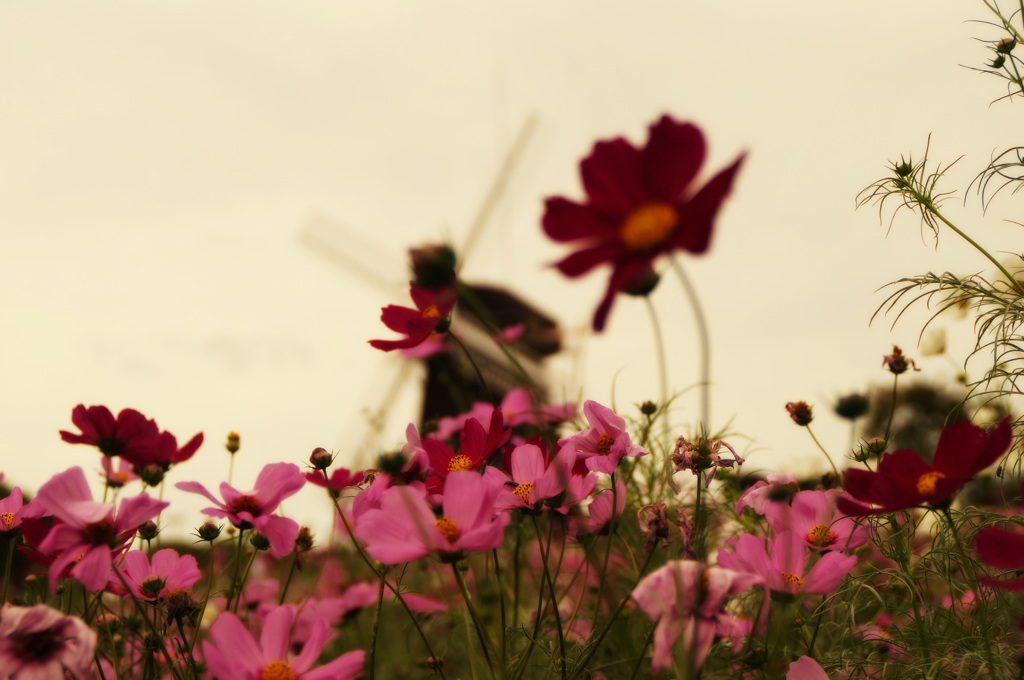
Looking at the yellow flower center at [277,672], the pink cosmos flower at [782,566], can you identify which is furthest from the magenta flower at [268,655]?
the pink cosmos flower at [782,566]

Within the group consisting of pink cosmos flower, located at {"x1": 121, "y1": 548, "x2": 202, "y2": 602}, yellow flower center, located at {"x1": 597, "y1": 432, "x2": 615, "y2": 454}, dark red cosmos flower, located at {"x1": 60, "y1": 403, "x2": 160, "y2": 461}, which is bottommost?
pink cosmos flower, located at {"x1": 121, "y1": 548, "x2": 202, "y2": 602}

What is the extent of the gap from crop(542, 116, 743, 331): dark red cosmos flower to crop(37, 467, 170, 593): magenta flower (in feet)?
1.87

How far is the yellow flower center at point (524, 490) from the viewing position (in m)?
1.00

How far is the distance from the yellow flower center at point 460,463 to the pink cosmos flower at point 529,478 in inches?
1.1

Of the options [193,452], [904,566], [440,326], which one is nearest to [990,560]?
[904,566]

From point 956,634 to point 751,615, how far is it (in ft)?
1.17

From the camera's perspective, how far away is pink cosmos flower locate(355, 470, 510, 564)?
759 millimetres

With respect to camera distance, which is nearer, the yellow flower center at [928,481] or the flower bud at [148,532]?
the yellow flower center at [928,481]

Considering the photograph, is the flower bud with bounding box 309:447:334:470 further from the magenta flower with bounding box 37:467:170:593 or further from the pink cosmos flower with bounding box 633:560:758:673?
the pink cosmos flower with bounding box 633:560:758:673

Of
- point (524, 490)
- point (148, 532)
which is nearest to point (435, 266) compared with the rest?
point (524, 490)

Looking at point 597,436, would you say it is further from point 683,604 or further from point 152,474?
point 152,474

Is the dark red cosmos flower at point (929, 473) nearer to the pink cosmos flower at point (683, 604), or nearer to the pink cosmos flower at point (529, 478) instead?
the pink cosmos flower at point (683, 604)

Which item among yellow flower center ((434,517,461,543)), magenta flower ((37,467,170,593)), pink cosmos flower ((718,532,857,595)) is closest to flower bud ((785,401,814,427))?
pink cosmos flower ((718,532,857,595))

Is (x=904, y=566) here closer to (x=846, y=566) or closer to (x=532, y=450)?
(x=846, y=566)
